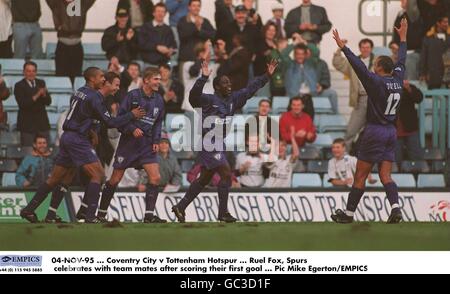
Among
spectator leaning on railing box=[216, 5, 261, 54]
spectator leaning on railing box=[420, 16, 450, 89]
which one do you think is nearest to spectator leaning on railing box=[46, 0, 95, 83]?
spectator leaning on railing box=[216, 5, 261, 54]

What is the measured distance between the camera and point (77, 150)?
515 inches

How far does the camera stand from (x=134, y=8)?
15.7 meters

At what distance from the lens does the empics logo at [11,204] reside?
14078mm

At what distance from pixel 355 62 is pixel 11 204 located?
4.08 metres

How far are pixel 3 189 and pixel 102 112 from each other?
1.93 metres

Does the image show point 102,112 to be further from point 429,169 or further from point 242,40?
point 429,169

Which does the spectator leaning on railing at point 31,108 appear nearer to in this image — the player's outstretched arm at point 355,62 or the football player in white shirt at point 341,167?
the football player in white shirt at point 341,167

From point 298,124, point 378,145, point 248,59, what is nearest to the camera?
point 378,145

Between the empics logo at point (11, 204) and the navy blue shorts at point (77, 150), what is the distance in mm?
1258

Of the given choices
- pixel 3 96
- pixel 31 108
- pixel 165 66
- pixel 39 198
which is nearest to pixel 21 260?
pixel 39 198

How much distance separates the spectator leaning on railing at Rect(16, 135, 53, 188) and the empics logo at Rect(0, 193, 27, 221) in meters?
0.17

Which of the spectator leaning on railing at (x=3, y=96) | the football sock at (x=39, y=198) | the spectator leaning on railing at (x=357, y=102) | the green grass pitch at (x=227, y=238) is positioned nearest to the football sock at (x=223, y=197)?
the green grass pitch at (x=227, y=238)

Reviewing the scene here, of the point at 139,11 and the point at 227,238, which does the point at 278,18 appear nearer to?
the point at 139,11

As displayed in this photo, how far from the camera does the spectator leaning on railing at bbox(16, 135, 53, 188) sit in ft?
47.2
